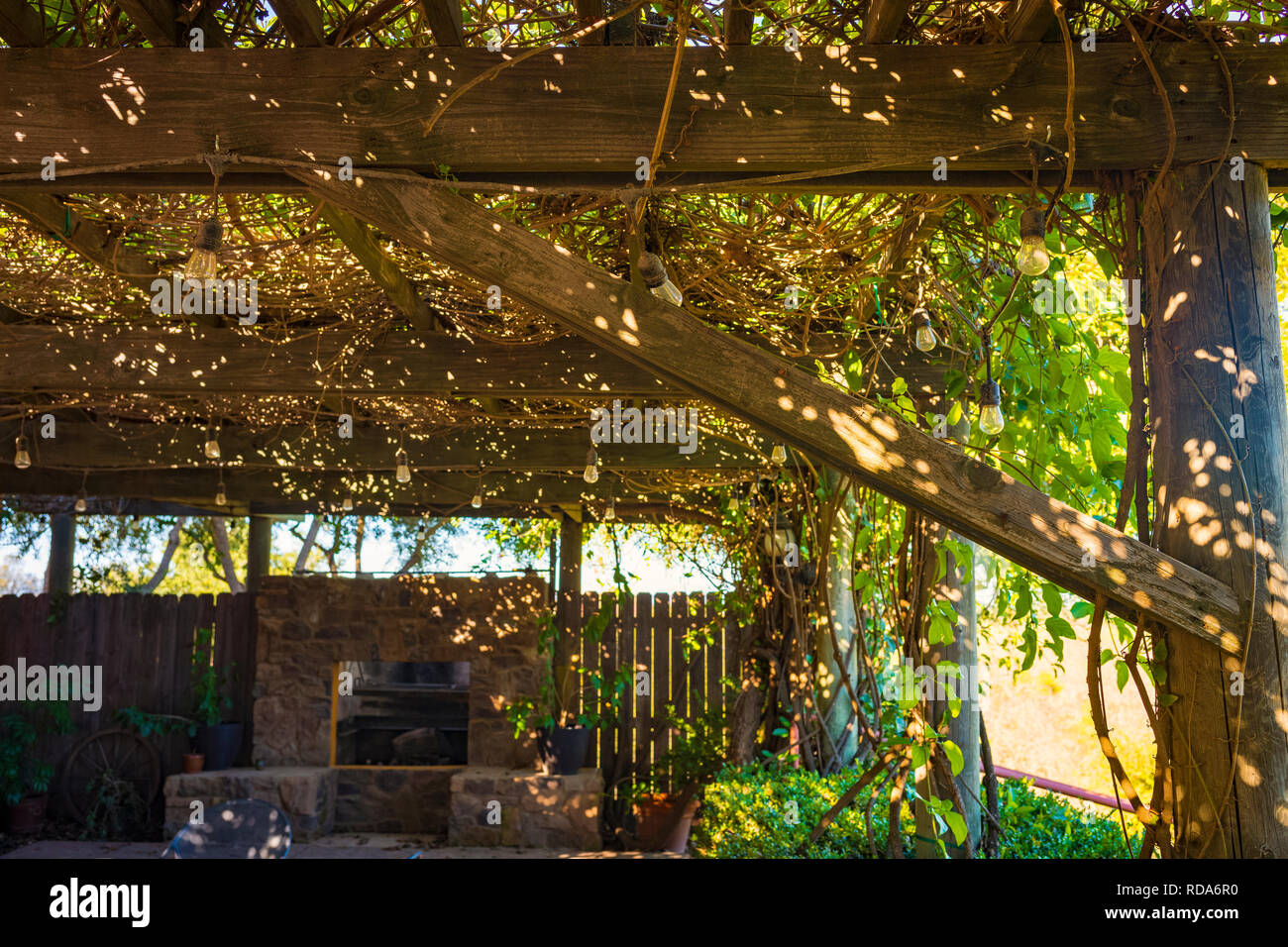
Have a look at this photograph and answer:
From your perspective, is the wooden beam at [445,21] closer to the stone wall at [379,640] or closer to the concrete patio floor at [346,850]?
the concrete patio floor at [346,850]

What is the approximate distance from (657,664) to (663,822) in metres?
1.41

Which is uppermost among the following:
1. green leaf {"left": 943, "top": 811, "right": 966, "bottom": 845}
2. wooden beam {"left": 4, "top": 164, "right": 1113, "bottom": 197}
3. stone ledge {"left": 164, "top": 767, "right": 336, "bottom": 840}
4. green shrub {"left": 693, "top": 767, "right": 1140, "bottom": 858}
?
wooden beam {"left": 4, "top": 164, "right": 1113, "bottom": 197}

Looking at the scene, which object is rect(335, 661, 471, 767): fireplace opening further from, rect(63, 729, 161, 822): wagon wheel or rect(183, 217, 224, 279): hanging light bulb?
rect(183, 217, 224, 279): hanging light bulb

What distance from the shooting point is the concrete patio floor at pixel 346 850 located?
21.4 feet

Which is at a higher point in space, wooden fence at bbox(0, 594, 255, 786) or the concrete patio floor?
wooden fence at bbox(0, 594, 255, 786)

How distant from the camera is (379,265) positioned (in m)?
2.95

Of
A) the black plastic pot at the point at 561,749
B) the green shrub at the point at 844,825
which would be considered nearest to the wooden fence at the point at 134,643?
the black plastic pot at the point at 561,749

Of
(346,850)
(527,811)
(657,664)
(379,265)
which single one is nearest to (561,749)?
(527,811)

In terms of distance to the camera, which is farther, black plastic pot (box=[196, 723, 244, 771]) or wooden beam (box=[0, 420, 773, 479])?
black plastic pot (box=[196, 723, 244, 771])

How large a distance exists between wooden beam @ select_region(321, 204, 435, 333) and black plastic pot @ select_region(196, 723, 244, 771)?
5.12 metres

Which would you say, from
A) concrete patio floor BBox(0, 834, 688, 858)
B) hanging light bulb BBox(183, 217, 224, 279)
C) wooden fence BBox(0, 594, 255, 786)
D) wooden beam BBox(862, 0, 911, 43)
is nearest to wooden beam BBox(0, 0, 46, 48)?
hanging light bulb BBox(183, 217, 224, 279)

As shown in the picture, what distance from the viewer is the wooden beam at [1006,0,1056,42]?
6.13 ft

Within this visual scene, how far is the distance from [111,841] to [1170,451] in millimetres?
7901
